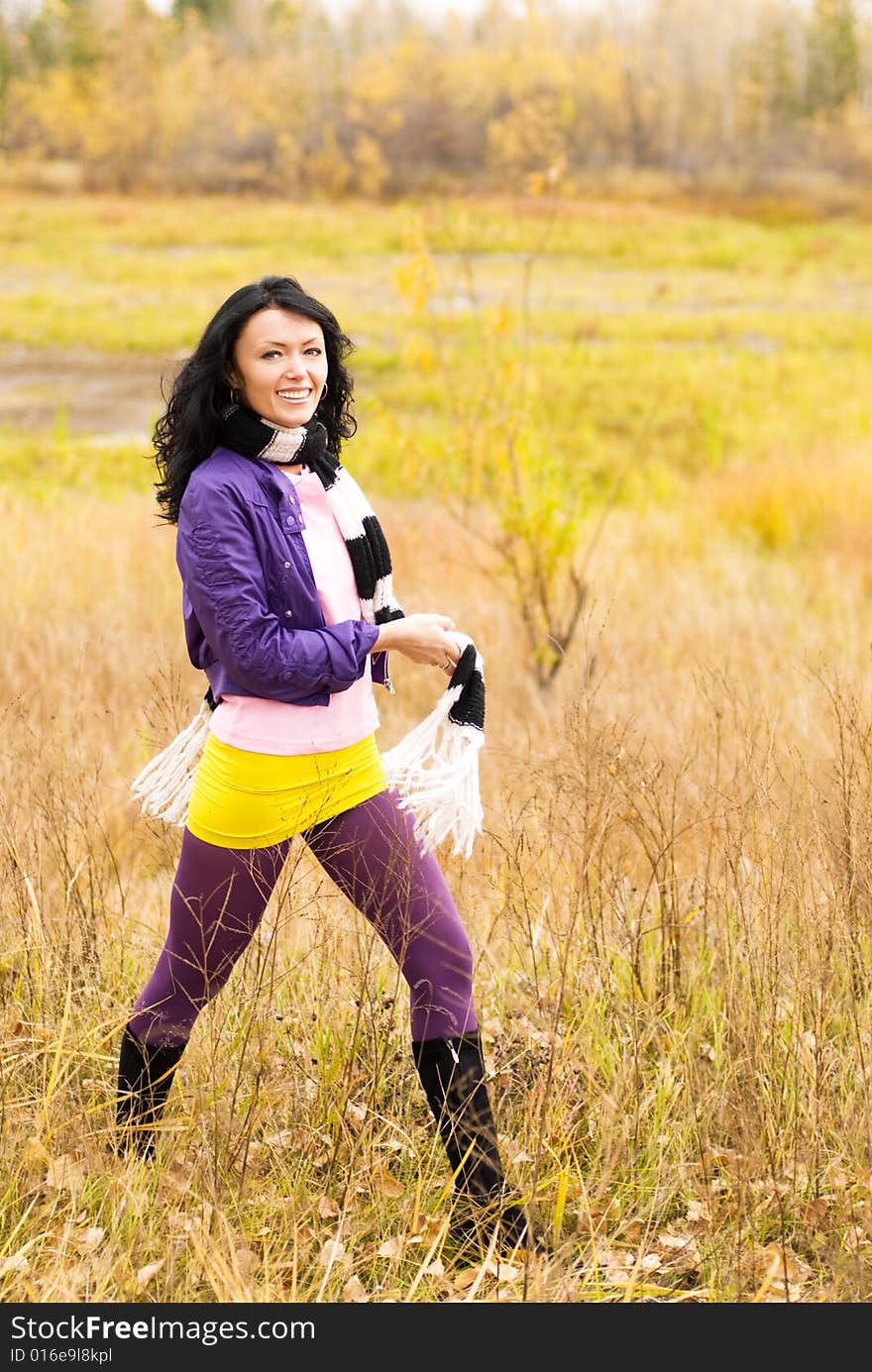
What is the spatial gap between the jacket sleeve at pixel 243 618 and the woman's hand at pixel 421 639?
0.22 feet

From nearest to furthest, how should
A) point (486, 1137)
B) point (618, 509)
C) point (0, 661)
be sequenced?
point (486, 1137)
point (0, 661)
point (618, 509)

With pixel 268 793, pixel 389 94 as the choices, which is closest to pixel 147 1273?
pixel 268 793

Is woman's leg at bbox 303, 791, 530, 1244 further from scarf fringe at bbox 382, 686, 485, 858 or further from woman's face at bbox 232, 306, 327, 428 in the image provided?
woman's face at bbox 232, 306, 327, 428

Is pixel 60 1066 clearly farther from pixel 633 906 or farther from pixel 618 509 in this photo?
pixel 618 509

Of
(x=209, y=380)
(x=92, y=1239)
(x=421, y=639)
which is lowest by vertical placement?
(x=92, y=1239)

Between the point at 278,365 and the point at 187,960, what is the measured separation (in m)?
1.05

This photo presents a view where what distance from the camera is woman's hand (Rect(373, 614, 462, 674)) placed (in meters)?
2.23

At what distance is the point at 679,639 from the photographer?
591 cm

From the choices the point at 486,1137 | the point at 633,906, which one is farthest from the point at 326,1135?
the point at 633,906

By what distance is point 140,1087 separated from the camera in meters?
2.46

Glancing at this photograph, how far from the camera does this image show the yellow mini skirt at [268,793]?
2238 mm

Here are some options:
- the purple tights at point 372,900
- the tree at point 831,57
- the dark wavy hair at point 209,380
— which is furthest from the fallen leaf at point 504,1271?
the tree at point 831,57

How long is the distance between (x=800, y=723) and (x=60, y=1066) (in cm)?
279

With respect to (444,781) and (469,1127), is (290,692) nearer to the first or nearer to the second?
(444,781)
